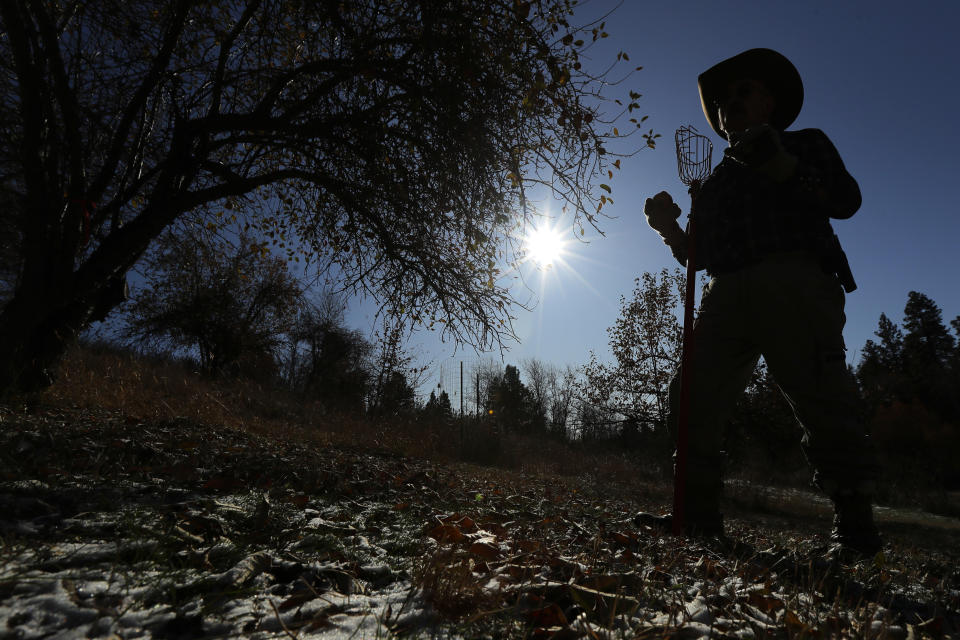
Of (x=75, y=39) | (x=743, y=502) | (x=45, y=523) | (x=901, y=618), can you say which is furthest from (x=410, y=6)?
(x=743, y=502)

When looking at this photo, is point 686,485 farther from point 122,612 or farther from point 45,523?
point 45,523

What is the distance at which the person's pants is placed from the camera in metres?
2.21

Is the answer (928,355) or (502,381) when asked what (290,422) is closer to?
(502,381)

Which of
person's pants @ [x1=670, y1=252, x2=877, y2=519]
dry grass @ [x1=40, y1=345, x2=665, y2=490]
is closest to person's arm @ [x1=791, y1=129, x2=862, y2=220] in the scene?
person's pants @ [x1=670, y1=252, x2=877, y2=519]

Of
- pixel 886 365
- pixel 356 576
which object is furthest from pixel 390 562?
pixel 886 365

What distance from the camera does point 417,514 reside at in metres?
2.63

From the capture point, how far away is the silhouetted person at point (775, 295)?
223 centimetres

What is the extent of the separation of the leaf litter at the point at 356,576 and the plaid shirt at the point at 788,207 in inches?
63.5

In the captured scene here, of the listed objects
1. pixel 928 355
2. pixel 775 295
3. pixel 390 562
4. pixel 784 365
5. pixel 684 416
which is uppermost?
pixel 928 355

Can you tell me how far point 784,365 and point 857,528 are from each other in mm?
865

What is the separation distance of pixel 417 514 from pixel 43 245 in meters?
4.72

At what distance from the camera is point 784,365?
7.81ft

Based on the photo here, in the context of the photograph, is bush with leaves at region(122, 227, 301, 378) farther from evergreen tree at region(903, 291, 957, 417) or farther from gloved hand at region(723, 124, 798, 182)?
evergreen tree at region(903, 291, 957, 417)

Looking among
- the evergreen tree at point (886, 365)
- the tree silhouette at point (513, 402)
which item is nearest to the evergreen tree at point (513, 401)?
the tree silhouette at point (513, 402)
